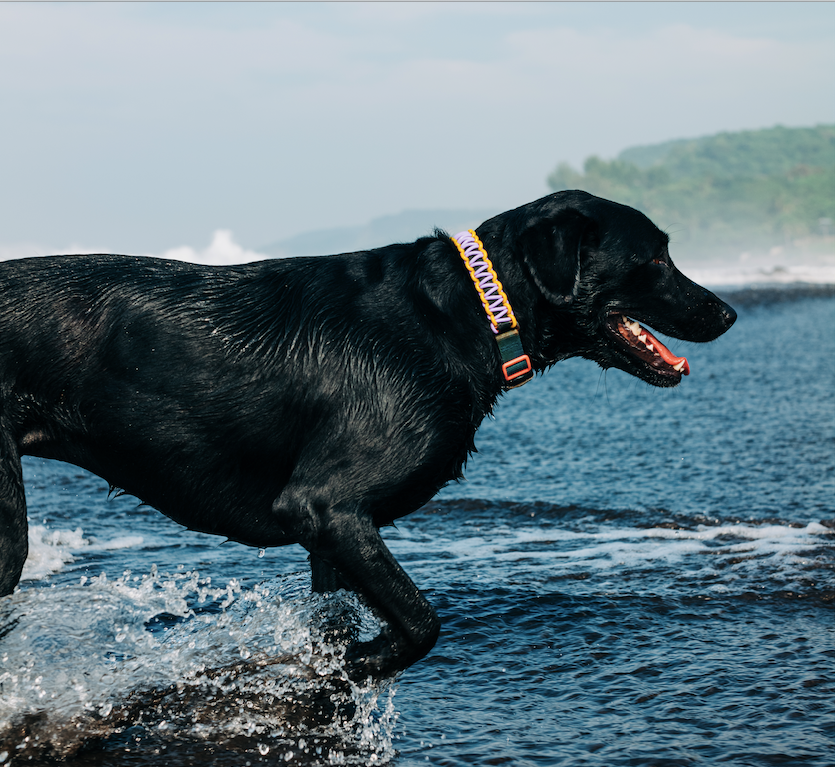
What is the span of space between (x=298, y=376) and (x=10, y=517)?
3.41ft

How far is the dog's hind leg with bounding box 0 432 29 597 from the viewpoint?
127 inches

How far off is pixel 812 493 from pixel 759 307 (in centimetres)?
1804

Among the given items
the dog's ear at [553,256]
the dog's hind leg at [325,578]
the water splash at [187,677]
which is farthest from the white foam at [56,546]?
the dog's ear at [553,256]

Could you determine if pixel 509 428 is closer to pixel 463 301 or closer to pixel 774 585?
pixel 774 585

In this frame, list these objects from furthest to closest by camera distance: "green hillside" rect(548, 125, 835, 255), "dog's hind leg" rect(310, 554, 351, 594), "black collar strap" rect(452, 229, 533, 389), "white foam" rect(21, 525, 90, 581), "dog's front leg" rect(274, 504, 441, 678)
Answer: "green hillside" rect(548, 125, 835, 255), "white foam" rect(21, 525, 90, 581), "dog's hind leg" rect(310, 554, 351, 594), "black collar strap" rect(452, 229, 533, 389), "dog's front leg" rect(274, 504, 441, 678)

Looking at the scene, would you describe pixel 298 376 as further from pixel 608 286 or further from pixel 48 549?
pixel 48 549

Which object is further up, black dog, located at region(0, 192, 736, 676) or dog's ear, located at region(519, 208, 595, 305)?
dog's ear, located at region(519, 208, 595, 305)

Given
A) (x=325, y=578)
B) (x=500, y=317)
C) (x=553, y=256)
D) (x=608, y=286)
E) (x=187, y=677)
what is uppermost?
(x=553, y=256)

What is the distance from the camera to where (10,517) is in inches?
128

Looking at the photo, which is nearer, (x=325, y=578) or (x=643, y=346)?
(x=643, y=346)

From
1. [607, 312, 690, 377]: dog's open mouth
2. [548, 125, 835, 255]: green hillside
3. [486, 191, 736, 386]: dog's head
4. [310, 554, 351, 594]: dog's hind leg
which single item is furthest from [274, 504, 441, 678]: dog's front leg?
[548, 125, 835, 255]: green hillside

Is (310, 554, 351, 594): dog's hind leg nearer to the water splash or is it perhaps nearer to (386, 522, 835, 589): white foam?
the water splash

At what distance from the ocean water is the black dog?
19.6 inches

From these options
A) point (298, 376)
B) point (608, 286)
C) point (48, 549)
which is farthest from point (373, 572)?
point (48, 549)
